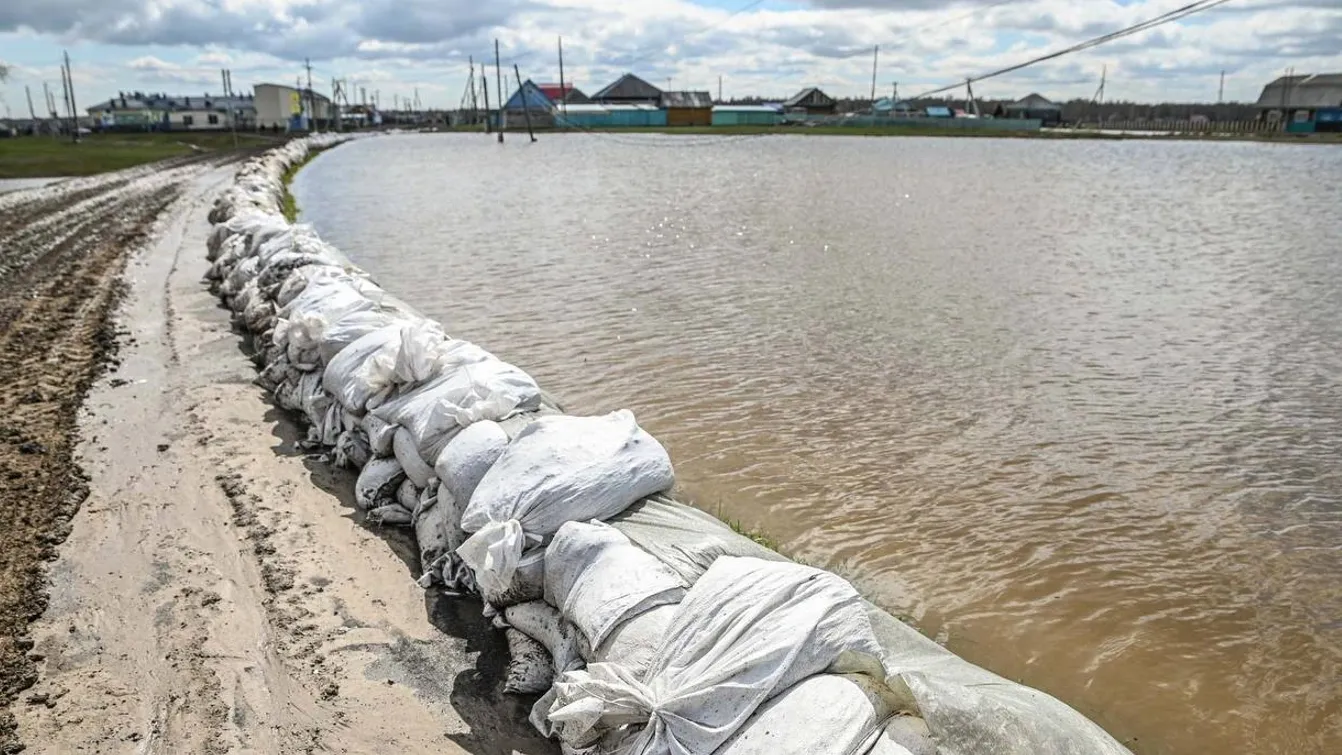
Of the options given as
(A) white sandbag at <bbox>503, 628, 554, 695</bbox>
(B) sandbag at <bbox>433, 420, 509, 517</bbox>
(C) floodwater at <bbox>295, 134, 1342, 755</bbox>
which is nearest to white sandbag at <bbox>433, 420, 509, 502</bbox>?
(B) sandbag at <bbox>433, 420, 509, 517</bbox>

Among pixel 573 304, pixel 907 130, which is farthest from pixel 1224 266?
pixel 907 130

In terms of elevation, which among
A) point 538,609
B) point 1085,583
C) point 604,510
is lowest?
point 1085,583

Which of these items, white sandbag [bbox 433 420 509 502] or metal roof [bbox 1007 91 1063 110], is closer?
white sandbag [bbox 433 420 509 502]

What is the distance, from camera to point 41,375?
5.92 m

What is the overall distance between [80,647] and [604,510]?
1.79 metres

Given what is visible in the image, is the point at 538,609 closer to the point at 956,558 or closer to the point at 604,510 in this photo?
the point at 604,510

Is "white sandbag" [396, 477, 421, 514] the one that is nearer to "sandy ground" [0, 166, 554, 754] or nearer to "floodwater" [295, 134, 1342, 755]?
"sandy ground" [0, 166, 554, 754]

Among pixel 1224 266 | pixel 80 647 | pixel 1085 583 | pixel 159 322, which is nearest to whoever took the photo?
pixel 80 647

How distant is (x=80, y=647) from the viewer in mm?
2979

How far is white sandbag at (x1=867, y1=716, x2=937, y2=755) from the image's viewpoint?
1979mm

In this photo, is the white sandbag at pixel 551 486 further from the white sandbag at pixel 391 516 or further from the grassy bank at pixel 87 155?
the grassy bank at pixel 87 155

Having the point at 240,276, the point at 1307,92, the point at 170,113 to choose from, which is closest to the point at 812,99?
the point at 1307,92

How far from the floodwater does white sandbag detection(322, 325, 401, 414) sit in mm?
1536

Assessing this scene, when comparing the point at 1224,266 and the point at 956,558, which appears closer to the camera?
the point at 956,558
